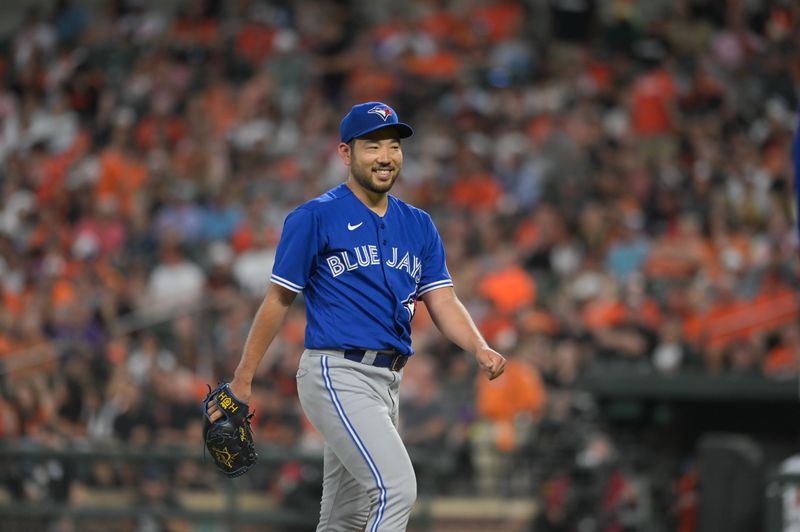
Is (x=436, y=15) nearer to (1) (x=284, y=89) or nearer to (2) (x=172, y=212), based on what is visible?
(1) (x=284, y=89)

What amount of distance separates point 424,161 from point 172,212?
2716 millimetres

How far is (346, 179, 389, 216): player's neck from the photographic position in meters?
5.48

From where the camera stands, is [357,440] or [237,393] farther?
[237,393]

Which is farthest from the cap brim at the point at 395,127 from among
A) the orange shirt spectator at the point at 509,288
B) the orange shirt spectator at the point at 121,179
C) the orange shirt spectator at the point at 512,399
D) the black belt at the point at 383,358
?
the orange shirt spectator at the point at 121,179

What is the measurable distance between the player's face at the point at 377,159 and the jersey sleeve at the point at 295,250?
0.89ft

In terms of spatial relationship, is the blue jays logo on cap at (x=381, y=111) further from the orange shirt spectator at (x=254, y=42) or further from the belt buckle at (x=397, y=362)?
the orange shirt spectator at (x=254, y=42)

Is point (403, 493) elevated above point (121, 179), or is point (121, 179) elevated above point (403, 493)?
point (121, 179)

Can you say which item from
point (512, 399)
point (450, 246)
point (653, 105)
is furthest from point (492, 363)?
point (653, 105)

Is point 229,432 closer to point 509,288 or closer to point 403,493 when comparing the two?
point 403,493

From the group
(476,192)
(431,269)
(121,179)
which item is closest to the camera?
(431,269)

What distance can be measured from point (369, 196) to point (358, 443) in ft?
3.19

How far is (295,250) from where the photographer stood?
17.3 ft

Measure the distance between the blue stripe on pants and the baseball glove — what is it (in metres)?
0.32

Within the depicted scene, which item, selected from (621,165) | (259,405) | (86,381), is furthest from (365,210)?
(621,165)
